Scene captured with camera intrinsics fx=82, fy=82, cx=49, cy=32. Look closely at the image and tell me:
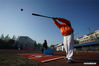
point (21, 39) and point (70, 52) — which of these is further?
point (21, 39)

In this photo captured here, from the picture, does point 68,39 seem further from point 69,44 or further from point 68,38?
point 69,44

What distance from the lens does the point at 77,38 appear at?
77.6 meters

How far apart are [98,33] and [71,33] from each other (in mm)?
54445

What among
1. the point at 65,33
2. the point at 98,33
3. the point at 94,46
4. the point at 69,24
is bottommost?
the point at 94,46

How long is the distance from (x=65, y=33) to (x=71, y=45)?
2.17 ft

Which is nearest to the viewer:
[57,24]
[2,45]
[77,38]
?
[57,24]

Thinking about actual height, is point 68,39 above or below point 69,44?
above

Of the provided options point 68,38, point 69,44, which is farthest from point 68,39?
point 69,44

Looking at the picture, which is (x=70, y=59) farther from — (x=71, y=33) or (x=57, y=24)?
(x=57, y=24)

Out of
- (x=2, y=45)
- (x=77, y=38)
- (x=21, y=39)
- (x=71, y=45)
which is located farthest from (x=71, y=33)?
(x=77, y=38)

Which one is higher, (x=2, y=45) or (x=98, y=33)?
(x=98, y=33)

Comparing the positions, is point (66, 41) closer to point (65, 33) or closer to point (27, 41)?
point (65, 33)

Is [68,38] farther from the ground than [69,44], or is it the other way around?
[68,38]

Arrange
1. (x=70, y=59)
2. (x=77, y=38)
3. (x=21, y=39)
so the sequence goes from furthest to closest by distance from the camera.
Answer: (x=77, y=38)
(x=21, y=39)
(x=70, y=59)
